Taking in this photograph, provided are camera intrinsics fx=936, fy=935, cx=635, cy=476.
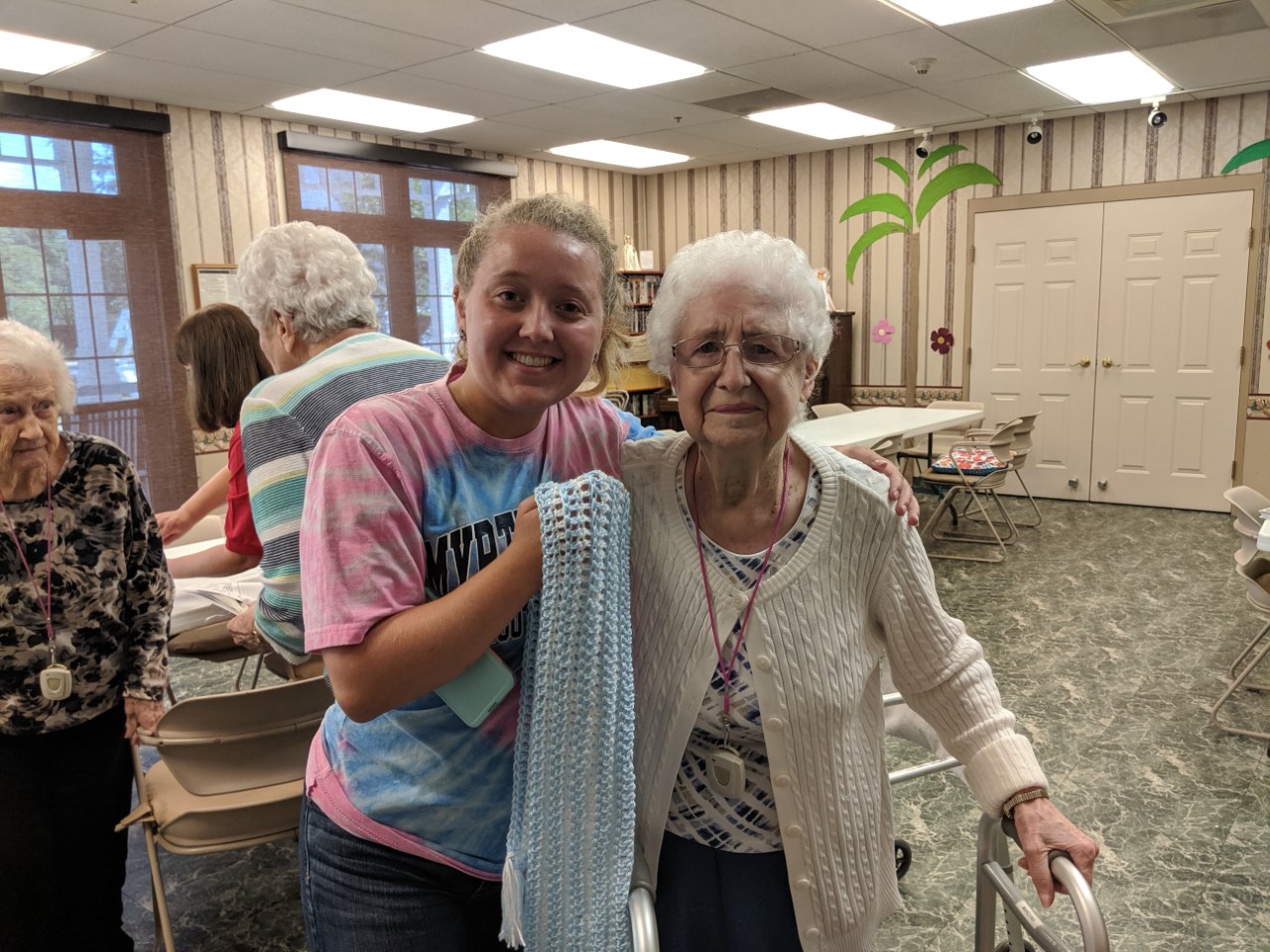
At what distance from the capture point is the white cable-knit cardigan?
125cm

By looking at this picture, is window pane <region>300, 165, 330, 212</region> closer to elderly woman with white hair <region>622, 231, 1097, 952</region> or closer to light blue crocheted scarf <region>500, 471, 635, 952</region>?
elderly woman with white hair <region>622, 231, 1097, 952</region>

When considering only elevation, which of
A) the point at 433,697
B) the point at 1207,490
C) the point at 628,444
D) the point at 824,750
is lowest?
the point at 1207,490

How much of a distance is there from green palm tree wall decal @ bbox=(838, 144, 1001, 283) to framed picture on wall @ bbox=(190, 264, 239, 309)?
579cm

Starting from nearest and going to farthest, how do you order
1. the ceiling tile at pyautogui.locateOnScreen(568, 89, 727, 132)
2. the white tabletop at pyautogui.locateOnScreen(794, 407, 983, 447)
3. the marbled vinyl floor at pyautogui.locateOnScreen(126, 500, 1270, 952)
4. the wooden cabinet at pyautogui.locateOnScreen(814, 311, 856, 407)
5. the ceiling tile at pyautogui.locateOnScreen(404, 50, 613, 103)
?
the marbled vinyl floor at pyautogui.locateOnScreen(126, 500, 1270, 952) → the ceiling tile at pyautogui.locateOnScreen(404, 50, 613, 103) → the white tabletop at pyautogui.locateOnScreen(794, 407, 983, 447) → the ceiling tile at pyautogui.locateOnScreen(568, 89, 727, 132) → the wooden cabinet at pyautogui.locateOnScreen(814, 311, 856, 407)

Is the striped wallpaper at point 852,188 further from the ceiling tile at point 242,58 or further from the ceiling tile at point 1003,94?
the ceiling tile at point 242,58

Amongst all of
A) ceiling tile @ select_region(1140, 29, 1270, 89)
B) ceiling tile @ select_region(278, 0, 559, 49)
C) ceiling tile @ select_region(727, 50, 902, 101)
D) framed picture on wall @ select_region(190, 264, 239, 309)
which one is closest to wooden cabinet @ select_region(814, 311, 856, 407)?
ceiling tile @ select_region(727, 50, 902, 101)

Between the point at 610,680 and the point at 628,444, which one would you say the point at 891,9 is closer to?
the point at 628,444

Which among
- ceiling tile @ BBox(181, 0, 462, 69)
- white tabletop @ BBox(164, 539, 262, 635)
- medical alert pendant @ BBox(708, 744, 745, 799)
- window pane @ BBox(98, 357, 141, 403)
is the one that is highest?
ceiling tile @ BBox(181, 0, 462, 69)

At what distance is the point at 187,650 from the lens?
3.16 m

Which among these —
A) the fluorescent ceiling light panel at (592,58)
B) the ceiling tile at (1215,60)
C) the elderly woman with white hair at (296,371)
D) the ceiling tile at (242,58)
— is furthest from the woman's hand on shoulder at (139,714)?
the ceiling tile at (1215,60)

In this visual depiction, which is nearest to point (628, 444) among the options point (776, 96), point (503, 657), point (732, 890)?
point (503, 657)

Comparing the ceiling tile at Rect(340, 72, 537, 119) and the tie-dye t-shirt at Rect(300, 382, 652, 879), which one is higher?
the ceiling tile at Rect(340, 72, 537, 119)

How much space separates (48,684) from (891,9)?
4898mm

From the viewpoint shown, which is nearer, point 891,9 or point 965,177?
point 891,9
